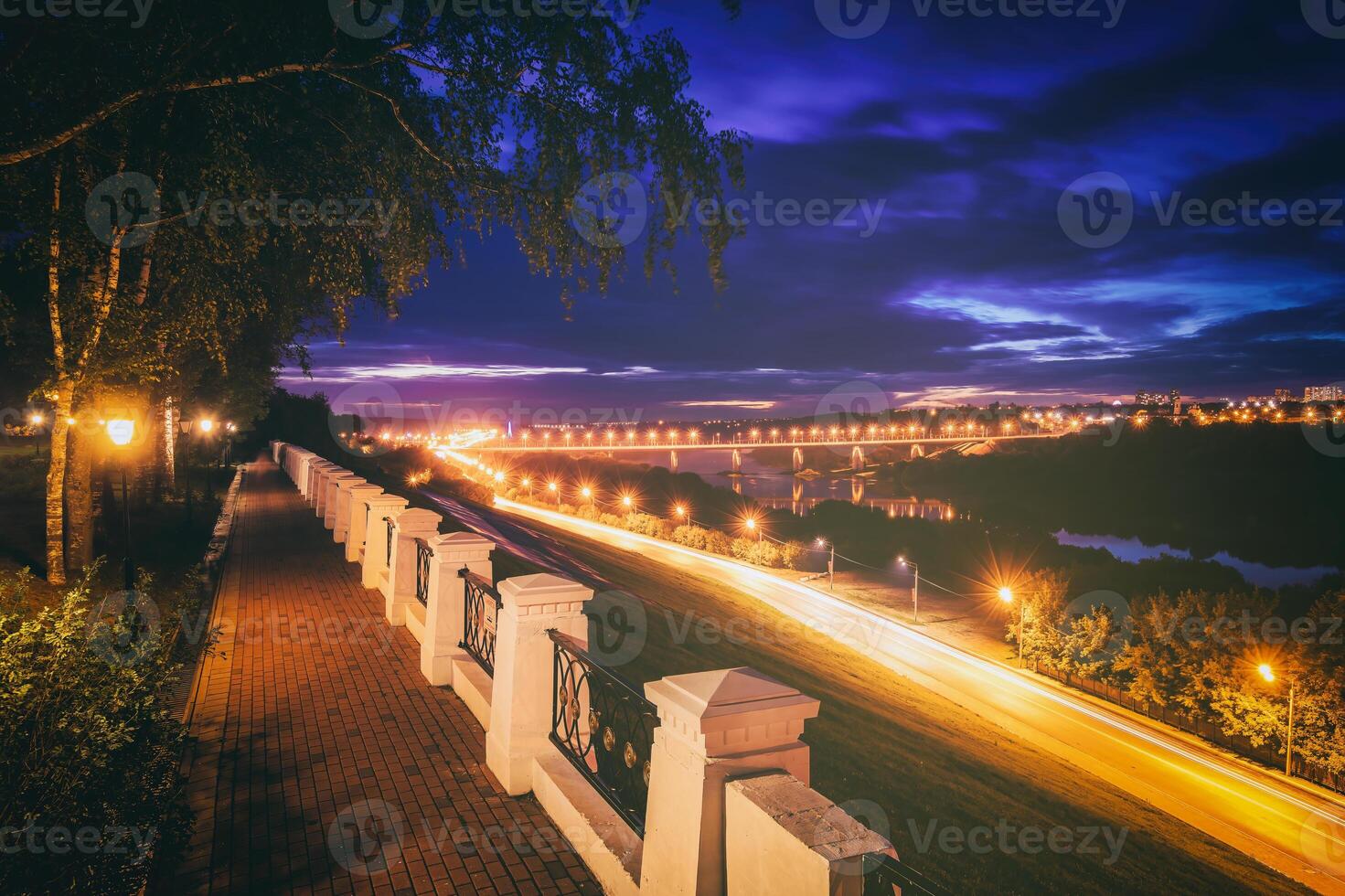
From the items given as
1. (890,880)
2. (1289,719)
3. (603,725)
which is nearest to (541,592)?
(603,725)

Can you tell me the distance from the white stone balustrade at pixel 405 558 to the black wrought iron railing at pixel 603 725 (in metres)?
4.98

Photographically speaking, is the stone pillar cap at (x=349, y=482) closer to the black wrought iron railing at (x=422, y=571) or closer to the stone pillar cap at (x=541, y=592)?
the black wrought iron railing at (x=422, y=571)

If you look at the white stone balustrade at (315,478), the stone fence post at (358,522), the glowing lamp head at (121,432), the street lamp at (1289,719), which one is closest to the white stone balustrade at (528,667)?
the stone fence post at (358,522)

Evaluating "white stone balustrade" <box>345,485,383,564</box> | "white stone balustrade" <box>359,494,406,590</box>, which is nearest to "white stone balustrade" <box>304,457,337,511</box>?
"white stone balustrade" <box>345,485,383,564</box>

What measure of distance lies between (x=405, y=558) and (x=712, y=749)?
8.38 m

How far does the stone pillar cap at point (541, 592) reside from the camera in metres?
5.70

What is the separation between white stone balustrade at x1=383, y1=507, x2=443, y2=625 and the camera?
10.1m

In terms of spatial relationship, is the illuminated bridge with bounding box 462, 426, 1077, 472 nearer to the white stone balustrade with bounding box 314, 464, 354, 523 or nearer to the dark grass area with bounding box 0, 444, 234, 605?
the dark grass area with bounding box 0, 444, 234, 605

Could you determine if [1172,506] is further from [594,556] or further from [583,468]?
[594,556]

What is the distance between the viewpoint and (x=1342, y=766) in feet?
73.0

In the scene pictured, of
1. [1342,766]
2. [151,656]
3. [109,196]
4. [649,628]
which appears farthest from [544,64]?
[1342,766]

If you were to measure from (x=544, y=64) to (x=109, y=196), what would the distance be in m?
6.29

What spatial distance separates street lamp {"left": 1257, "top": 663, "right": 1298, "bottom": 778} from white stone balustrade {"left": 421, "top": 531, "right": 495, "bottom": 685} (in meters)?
28.4

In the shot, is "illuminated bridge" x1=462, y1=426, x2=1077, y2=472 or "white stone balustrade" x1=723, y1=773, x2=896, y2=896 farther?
"illuminated bridge" x1=462, y1=426, x2=1077, y2=472
